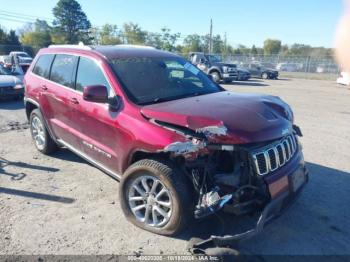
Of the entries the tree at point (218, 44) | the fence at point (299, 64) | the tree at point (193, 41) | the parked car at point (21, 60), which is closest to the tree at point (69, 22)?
the tree at point (193, 41)

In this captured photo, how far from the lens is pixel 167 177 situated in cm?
332

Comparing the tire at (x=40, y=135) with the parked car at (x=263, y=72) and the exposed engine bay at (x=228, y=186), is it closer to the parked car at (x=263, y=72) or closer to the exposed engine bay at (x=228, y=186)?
the exposed engine bay at (x=228, y=186)

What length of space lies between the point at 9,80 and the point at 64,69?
7.93 metres

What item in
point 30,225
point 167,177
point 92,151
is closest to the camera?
point 167,177

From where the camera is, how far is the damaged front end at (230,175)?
314 centimetres

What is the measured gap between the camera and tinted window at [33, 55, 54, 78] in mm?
5647

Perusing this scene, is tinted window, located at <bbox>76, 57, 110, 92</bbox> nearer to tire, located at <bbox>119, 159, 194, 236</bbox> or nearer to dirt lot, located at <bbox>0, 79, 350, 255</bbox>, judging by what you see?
tire, located at <bbox>119, 159, 194, 236</bbox>

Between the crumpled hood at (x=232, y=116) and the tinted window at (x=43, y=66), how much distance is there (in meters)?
2.77

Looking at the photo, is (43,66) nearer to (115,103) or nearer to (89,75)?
(89,75)

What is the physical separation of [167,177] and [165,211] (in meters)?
0.46

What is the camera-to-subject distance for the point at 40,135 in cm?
610

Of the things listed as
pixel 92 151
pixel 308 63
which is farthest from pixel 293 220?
pixel 308 63

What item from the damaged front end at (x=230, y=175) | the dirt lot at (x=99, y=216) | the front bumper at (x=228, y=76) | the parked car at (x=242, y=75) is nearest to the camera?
the damaged front end at (x=230, y=175)

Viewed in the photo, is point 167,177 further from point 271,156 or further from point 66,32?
point 66,32
